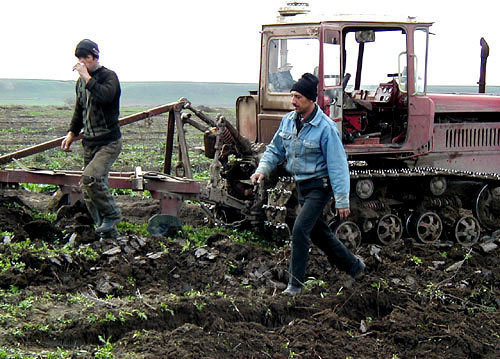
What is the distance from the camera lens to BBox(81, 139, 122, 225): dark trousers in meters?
9.29

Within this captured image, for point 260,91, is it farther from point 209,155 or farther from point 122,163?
point 122,163

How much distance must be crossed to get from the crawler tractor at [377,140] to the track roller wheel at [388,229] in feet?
0.05

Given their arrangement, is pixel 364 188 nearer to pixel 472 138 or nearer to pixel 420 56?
pixel 420 56

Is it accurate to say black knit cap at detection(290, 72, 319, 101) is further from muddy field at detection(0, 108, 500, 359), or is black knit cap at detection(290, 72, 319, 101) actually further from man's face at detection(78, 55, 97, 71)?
man's face at detection(78, 55, 97, 71)

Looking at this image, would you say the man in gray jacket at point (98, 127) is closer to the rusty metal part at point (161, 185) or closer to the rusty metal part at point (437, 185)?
the rusty metal part at point (161, 185)

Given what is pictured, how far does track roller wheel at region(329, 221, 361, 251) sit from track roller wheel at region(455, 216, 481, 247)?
5.60 ft

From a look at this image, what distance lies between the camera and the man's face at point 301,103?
25.2ft

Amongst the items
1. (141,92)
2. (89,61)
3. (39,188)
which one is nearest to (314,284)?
(89,61)

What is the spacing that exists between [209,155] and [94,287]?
371 centimetres

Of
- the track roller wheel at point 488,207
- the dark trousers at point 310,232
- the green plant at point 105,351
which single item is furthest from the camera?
the track roller wheel at point 488,207

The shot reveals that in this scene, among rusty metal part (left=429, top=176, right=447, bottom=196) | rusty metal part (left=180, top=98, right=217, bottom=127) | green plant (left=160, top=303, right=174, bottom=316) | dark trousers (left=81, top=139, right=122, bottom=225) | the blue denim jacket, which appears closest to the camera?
green plant (left=160, top=303, right=174, bottom=316)

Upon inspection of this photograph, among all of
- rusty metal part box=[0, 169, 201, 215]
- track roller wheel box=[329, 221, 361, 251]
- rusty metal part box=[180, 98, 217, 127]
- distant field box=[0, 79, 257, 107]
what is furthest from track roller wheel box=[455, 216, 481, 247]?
distant field box=[0, 79, 257, 107]

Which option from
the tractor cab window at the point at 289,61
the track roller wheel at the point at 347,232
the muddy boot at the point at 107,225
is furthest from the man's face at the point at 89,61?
the track roller wheel at the point at 347,232

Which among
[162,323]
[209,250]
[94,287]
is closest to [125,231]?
[209,250]
